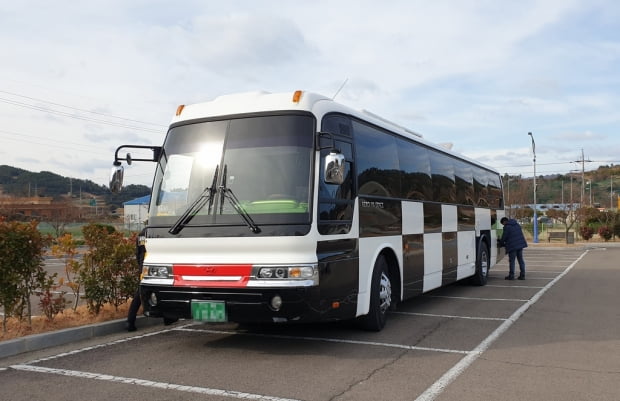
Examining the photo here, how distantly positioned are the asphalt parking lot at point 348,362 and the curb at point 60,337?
0.13 metres

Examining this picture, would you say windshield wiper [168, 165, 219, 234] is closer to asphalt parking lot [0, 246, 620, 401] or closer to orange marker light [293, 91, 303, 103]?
orange marker light [293, 91, 303, 103]

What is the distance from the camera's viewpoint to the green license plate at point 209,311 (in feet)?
20.3

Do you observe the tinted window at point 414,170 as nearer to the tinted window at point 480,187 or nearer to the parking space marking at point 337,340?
the parking space marking at point 337,340

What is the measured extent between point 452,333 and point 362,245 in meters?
1.88

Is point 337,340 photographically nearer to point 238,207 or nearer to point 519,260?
point 238,207

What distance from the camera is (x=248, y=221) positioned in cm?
625

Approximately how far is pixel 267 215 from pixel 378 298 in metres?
2.33

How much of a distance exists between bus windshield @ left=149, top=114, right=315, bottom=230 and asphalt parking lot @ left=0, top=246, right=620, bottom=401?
1.59 m

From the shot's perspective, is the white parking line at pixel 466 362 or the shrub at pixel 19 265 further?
the shrub at pixel 19 265

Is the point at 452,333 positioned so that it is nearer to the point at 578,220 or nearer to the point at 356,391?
the point at 356,391

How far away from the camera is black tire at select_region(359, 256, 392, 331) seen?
7.59 m

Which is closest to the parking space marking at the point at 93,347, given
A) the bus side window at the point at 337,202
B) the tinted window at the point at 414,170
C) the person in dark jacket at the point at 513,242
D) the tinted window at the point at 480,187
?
the bus side window at the point at 337,202

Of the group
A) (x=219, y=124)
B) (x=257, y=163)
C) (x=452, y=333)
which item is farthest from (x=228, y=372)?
(x=452, y=333)

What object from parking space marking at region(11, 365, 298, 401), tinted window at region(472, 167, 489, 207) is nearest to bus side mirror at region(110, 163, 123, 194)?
parking space marking at region(11, 365, 298, 401)
